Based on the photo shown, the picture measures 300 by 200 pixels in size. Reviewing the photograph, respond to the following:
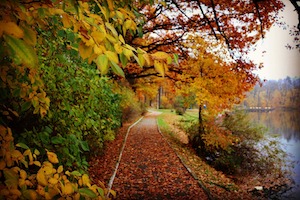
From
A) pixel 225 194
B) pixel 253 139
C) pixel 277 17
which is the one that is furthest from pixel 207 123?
pixel 277 17

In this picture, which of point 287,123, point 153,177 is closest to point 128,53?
point 153,177

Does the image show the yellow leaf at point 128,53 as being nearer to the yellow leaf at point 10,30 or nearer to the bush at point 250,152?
the yellow leaf at point 10,30

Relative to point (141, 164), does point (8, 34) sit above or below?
above

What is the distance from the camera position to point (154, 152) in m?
9.80

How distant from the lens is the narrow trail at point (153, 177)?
18.7ft

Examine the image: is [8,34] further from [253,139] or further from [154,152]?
[253,139]

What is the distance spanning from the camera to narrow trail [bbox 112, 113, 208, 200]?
18.7ft

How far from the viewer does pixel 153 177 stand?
22.7 ft

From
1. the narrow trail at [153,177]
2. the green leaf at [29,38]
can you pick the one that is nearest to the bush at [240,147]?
the narrow trail at [153,177]

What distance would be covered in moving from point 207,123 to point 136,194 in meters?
5.76

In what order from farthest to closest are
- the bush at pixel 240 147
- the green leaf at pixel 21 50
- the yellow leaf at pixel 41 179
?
the bush at pixel 240 147
the yellow leaf at pixel 41 179
the green leaf at pixel 21 50

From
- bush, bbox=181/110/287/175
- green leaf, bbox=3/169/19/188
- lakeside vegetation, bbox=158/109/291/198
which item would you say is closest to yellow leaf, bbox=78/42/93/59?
green leaf, bbox=3/169/19/188

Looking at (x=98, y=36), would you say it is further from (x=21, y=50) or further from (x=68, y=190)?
(x=68, y=190)

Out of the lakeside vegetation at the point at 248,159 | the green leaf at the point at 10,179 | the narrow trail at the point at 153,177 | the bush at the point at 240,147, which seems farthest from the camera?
the bush at the point at 240,147
